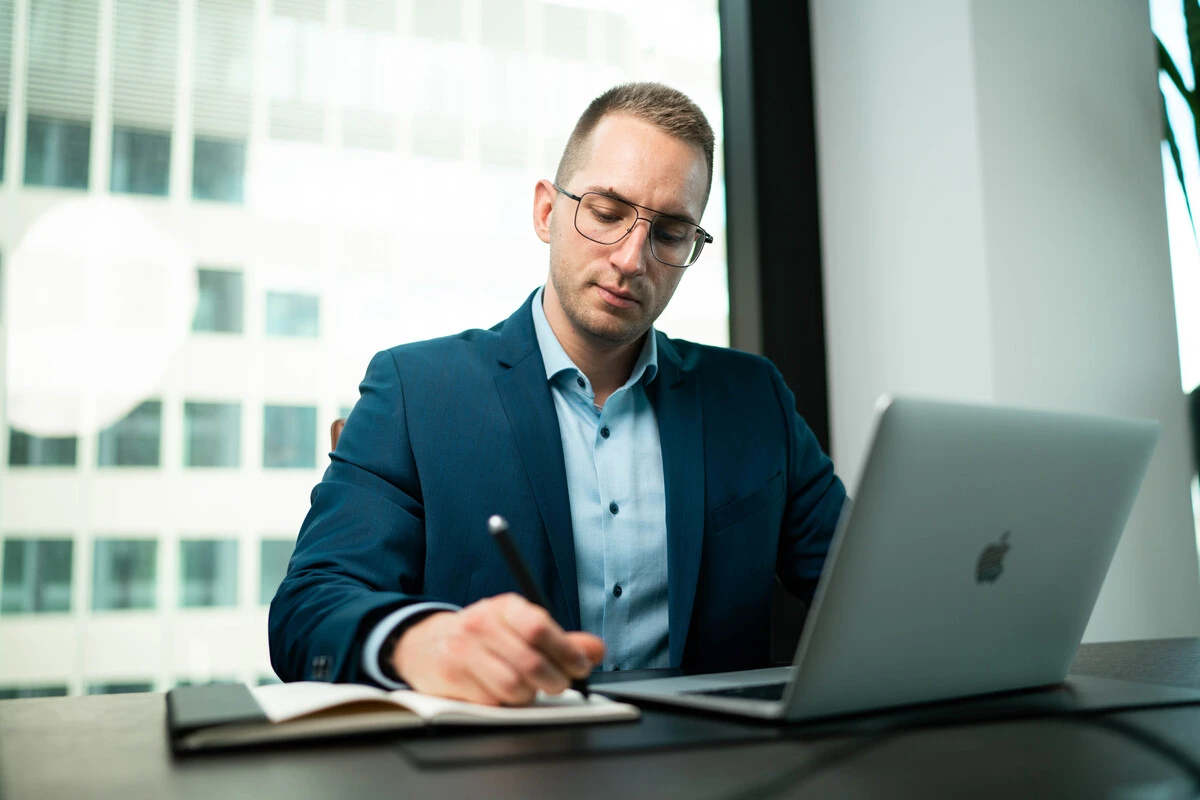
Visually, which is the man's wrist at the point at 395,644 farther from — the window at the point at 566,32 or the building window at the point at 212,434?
the window at the point at 566,32

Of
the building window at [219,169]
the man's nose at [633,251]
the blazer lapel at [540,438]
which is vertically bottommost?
the blazer lapel at [540,438]

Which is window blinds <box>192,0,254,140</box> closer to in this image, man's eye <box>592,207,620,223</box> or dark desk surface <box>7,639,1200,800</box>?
man's eye <box>592,207,620,223</box>

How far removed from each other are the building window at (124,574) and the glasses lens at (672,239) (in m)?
1.15

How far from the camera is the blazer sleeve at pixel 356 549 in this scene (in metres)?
0.88

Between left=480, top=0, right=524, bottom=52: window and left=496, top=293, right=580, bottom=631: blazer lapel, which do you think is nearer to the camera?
left=496, top=293, right=580, bottom=631: blazer lapel

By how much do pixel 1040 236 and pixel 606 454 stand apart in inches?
45.2

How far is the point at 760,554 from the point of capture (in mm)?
1458

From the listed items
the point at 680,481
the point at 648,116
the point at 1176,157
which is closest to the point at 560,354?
the point at 680,481

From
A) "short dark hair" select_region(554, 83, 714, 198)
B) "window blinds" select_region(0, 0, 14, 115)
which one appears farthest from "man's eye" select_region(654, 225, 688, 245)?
"window blinds" select_region(0, 0, 14, 115)

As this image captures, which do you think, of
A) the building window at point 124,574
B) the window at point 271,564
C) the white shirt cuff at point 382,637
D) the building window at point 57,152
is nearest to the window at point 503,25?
the building window at point 57,152

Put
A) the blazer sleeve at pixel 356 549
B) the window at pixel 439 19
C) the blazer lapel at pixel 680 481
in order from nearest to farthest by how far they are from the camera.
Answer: the blazer sleeve at pixel 356 549 < the blazer lapel at pixel 680 481 < the window at pixel 439 19

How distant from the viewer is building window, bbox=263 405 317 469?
1949mm

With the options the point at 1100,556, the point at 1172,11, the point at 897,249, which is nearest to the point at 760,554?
the point at 1100,556

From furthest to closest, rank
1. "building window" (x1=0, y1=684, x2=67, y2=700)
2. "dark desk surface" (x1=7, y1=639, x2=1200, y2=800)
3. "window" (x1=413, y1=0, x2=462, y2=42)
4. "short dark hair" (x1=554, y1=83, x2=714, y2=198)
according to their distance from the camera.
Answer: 1. "window" (x1=413, y1=0, x2=462, y2=42)
2. "building window" (x1=0, y1=684, x2=67, y2=700)
3. "short dark hair" (x1=554, y1=83, x2=714, y2=198)
4. "dark desk surface" (x1=7, y1=639, x2=1200, y2=800)
